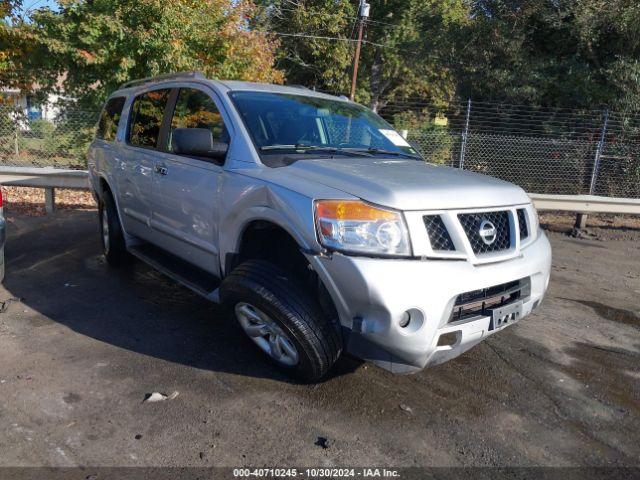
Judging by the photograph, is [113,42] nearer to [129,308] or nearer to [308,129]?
[129,308]

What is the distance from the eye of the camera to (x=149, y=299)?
4.97 metres

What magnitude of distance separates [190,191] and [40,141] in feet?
23.1

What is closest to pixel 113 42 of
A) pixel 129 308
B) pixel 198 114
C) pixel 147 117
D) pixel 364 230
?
pixel 147 117

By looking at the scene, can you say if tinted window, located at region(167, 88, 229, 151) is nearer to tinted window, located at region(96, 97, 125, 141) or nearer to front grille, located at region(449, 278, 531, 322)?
tinted window, located at region(96, 97, 125, 141)

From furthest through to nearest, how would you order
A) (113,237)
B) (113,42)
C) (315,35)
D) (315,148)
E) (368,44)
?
1. (368,44)
2. (315,35)
3. (113,42)
4. (113,237)
5. (315,148)

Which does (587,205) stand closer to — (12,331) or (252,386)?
(252,386)

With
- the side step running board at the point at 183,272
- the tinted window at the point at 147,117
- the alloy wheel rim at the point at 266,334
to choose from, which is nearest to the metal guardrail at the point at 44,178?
the tinted window at the point at 147,117

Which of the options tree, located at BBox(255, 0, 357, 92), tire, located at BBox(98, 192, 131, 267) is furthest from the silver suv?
tree, located at BBox(255, 0, 357, 92)

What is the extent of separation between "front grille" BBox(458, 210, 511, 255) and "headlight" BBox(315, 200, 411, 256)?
1.39ft

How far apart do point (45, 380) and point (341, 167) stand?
2.27 m

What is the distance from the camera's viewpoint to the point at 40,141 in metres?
9.64

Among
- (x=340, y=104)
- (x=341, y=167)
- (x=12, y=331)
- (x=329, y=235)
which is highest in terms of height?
(x=340, y=104)

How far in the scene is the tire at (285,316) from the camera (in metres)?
3.05

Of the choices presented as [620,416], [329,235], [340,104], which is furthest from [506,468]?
[340,104]
